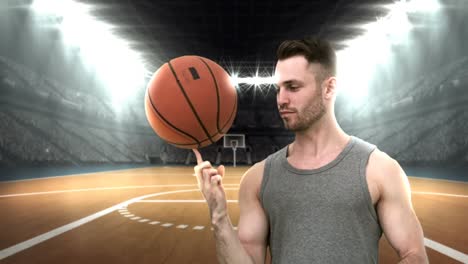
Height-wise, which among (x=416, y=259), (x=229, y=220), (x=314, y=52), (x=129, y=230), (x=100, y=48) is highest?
(x=100, y=48)

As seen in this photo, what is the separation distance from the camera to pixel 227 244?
1.53 meters

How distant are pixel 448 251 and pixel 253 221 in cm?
284

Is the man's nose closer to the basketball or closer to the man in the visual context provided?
the man

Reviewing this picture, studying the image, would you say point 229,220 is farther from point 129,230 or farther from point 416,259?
point 129,230

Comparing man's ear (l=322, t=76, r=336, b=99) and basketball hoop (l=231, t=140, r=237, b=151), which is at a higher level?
man's ear (l=322, t=76, r=336, b=99)

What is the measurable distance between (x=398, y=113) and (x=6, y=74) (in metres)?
21.3

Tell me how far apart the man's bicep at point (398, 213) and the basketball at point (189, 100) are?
0.99 meters

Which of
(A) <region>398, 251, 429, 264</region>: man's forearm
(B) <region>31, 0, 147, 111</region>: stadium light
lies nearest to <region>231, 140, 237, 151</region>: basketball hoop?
(B) <region>31, 0, 147, 111</region>: stadium light

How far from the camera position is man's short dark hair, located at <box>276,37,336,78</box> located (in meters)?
1.52

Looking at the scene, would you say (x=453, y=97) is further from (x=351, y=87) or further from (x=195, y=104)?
(x=195, y=104)

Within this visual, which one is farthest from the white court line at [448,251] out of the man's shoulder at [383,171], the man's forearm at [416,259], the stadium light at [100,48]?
the stadium light at [100,48]

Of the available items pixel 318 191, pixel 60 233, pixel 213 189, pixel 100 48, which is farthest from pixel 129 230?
pixel 100 48

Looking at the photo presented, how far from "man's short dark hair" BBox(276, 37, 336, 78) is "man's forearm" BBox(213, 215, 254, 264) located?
83 cm

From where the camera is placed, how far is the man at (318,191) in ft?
4.65
